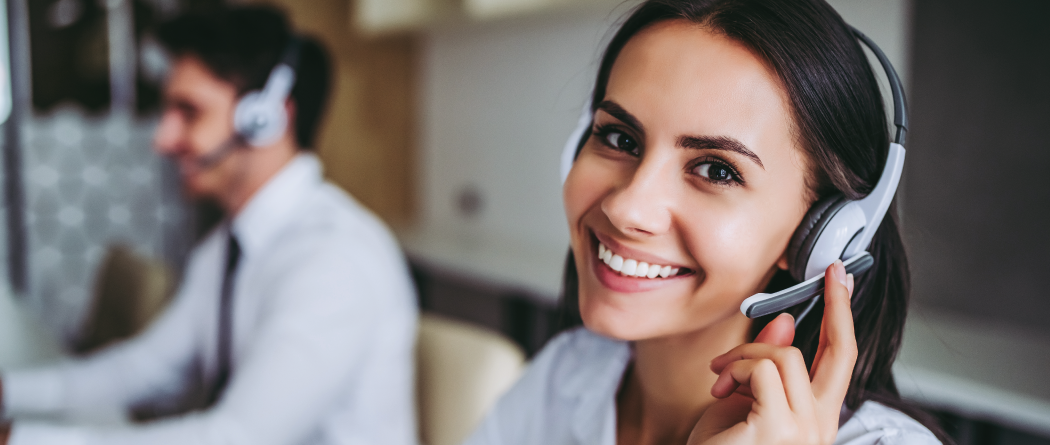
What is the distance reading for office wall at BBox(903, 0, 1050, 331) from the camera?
1430 millimetres

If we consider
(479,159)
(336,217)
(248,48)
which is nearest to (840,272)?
(336,217)

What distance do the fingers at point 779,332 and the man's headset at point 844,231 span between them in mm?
35

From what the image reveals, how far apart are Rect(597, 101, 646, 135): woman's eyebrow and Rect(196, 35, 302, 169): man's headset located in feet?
3.36

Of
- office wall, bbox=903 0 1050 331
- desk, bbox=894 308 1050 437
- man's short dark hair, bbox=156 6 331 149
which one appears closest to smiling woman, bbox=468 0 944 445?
desk, bbox=894 308 1050 437

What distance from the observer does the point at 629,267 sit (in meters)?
0.64

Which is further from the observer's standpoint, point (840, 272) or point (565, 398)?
point (565, 398)

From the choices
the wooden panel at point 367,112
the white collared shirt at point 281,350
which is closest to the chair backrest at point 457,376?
the white collared shirt at point 281,350

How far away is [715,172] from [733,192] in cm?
2

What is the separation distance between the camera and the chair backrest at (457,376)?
44.2 inches

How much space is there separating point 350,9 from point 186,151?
1.85 meters

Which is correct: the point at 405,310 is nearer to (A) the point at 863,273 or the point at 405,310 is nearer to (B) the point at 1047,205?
(A) the point at 863,273

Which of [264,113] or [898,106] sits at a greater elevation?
[898,106]

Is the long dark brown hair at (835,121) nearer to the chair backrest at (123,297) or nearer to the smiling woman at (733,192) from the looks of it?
the smiling woman at (733,192)

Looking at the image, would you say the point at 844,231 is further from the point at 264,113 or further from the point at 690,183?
the point at 264,113
